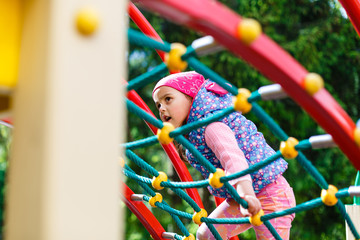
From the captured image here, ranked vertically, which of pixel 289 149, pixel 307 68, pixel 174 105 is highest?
pixel 307 68

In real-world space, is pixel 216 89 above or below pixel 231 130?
above

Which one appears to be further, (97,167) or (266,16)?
(266,16)

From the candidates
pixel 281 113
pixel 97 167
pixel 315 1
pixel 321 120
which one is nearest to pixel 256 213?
pixel 321 120

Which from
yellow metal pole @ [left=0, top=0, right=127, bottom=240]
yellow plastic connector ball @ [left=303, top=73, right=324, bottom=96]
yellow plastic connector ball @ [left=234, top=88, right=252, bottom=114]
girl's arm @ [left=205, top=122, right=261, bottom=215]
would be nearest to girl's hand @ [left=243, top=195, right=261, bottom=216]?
girl's arm @ [left=205, top=122, right=261, bottom=215]

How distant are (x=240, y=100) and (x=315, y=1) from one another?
4122 millimetres

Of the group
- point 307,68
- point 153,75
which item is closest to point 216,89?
point 153,75

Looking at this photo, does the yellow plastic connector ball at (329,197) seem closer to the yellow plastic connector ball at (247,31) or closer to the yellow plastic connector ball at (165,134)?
the yellow plastic connector ball at (165,134)

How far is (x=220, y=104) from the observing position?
164 cm

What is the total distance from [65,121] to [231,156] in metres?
0.88

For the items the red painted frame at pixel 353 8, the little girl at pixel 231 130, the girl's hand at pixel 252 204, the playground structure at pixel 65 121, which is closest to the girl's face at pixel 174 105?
the little girl at pixel 231 130

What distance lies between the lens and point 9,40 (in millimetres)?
691

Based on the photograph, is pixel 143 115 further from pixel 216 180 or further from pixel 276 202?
pixel 276 202

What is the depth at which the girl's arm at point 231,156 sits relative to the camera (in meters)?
1.37

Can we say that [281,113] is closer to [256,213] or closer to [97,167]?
[256,213]
